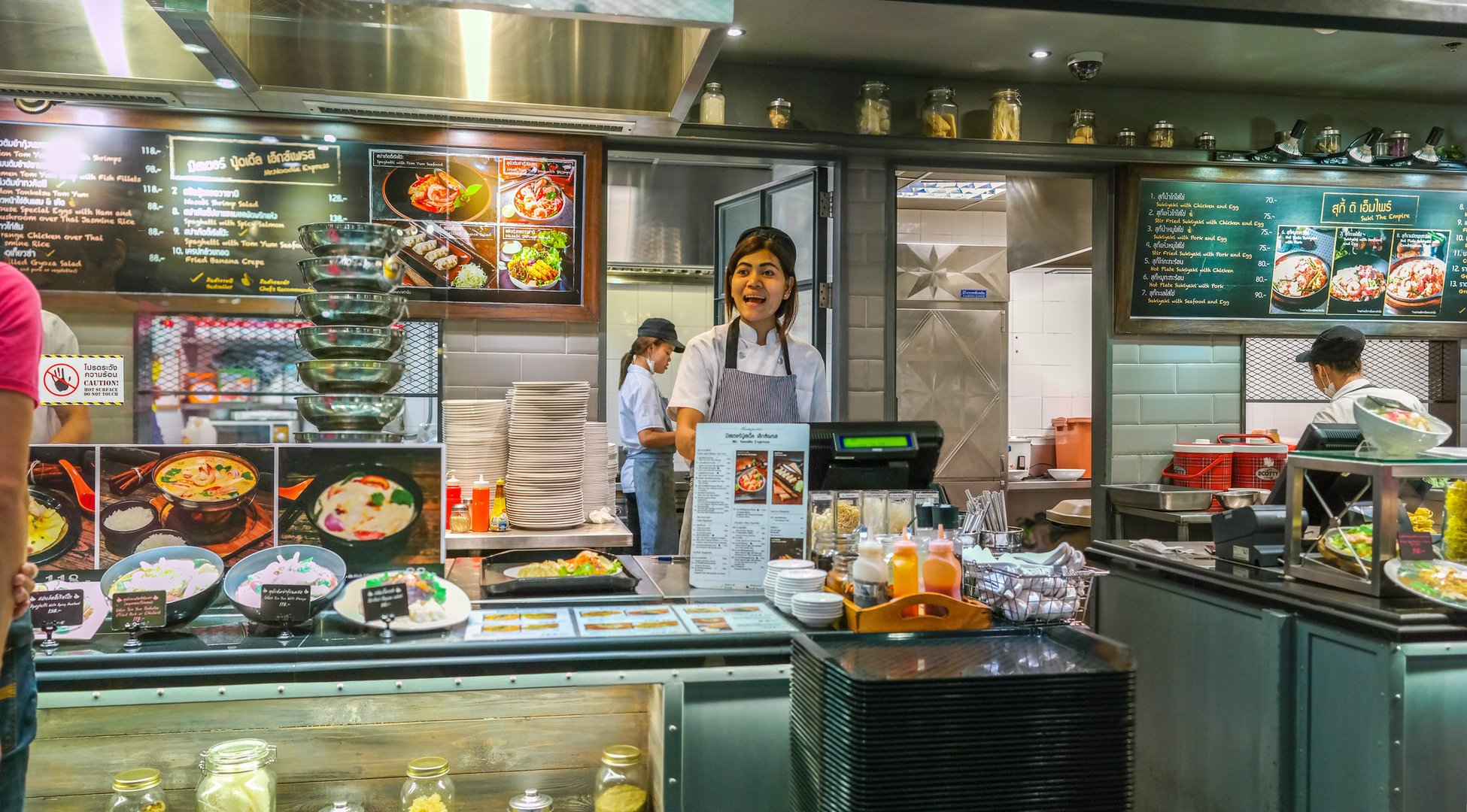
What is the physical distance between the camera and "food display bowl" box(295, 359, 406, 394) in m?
2.17

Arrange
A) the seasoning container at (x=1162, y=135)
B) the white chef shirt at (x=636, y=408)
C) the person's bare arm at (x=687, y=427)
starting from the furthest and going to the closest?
the white chef shirt at (x=636, y=408)
the seasoning container at (x=1162, y=135)
the person's bare arm at (x=687, y=427)

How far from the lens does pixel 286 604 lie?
1908mm

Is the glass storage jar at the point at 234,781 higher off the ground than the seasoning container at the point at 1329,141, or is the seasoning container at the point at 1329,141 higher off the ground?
the seasoning container at the point at 1329,141

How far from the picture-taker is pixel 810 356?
356 cm

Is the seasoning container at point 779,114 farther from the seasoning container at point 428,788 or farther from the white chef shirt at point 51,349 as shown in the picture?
the seasoning container at point 428,788

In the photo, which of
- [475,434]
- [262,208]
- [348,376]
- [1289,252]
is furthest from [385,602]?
[1289,252]

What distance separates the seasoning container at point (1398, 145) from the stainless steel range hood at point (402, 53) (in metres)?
4.54

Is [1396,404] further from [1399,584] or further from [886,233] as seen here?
[886,233]

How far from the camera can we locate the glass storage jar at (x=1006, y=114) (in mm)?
5066

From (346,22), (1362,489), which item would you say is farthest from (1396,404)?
(346,22)

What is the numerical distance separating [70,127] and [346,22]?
7.38 feet

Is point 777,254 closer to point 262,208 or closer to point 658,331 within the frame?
point 262,208

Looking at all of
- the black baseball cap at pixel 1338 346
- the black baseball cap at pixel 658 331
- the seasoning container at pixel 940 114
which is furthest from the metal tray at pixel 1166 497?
the black baseball cap at pixel 658 331

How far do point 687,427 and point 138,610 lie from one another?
5.96 ft
